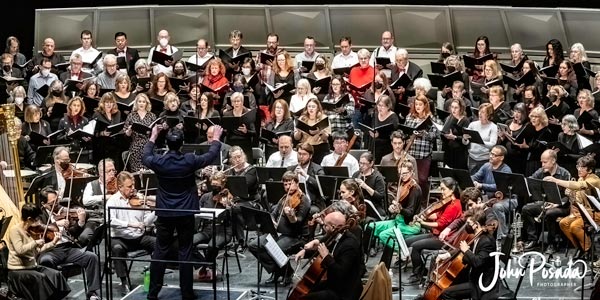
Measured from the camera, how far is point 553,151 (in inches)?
518

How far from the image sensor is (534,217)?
1322 cm

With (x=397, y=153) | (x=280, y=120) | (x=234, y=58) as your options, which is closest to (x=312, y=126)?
(x=280, y=120)

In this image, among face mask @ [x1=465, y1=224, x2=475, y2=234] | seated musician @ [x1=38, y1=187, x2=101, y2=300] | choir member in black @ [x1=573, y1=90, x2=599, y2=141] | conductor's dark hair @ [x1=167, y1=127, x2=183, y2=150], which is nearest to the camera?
conductor's dark hair @ [x1=167, y1=127, x2=183, y2=150]

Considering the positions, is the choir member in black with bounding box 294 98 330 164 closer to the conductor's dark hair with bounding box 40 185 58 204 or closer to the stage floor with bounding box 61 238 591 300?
the stage floor with bounding box 61 238 591 300

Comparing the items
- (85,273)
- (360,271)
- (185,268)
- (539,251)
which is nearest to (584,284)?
(539,251)

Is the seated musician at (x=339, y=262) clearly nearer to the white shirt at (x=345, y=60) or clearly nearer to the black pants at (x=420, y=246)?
the black pants at (x=420, y=246)

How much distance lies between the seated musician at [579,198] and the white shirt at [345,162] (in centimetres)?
220

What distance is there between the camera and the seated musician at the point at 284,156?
13.8 m

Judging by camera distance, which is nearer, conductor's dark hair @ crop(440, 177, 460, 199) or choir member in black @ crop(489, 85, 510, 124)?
conductor's dark hair @ crop(440, 177, 460, 199)

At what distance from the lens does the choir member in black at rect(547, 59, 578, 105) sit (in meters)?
15.8

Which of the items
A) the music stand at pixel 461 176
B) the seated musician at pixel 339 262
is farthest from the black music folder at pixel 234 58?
the seated musician at pixel 339 262

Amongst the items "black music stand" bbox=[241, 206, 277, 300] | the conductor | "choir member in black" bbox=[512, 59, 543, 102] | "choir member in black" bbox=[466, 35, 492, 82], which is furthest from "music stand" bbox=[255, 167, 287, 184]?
"choir member in black" bbox=[466, 35, 492, 82]

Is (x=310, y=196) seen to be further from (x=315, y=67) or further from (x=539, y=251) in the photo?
(x=315, y=67)

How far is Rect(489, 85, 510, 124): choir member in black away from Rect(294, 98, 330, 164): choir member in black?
2145mm
